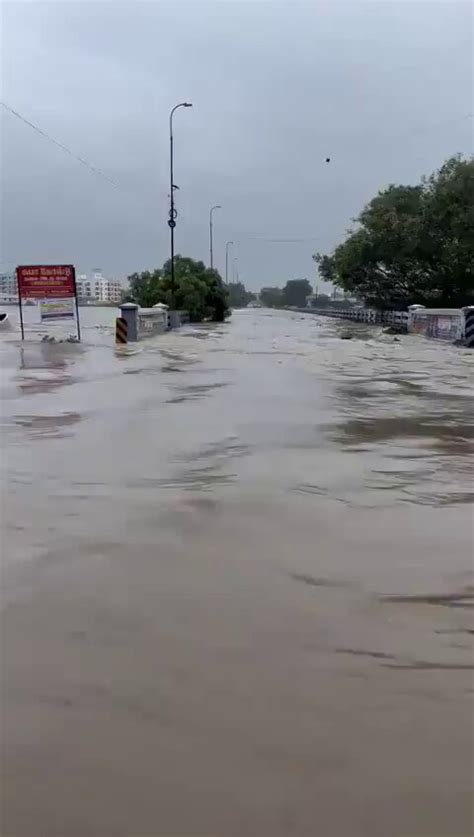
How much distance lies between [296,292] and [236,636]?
17765 centimetres

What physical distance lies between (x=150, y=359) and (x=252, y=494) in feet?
46.8

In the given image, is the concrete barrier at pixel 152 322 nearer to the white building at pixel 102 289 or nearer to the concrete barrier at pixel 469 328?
the concrete barrier at pixel 469 328

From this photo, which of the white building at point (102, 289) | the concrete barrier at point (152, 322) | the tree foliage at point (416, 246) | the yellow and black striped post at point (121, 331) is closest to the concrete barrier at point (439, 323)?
the tree foliage at point (416, 246)

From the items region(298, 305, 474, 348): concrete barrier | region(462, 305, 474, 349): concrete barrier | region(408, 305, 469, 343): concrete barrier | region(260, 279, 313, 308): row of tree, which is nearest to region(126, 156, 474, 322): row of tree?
region(298, 305, 474, 348): concrete barrier

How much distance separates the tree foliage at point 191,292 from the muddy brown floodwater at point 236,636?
126 feet

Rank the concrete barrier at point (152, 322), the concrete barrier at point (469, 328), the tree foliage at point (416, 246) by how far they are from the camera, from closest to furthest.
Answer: the concrete barrier at point (469, 328) < the concrete barrier at point (152, 322) < the tree foliage at point (416, 246)

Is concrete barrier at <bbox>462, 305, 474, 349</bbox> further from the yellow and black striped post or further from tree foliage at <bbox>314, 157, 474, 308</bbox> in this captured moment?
tree foliage at <bbox>314, 157, 474, 308</bbox>

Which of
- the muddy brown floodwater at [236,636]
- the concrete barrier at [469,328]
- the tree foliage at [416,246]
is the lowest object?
the muddy brown floodwater at [236,636]

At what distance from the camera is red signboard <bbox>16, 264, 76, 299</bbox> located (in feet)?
85.8

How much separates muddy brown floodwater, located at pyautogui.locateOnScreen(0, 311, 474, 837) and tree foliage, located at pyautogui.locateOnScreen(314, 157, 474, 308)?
35359mm

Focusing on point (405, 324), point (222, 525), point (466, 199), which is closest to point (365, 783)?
point (222, 525)

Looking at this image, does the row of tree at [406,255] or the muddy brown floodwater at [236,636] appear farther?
the row of tree at [406,255]

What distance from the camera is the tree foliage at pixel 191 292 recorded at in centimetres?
5072

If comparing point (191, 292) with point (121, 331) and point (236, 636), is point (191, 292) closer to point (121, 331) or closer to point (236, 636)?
point (121, 331)
